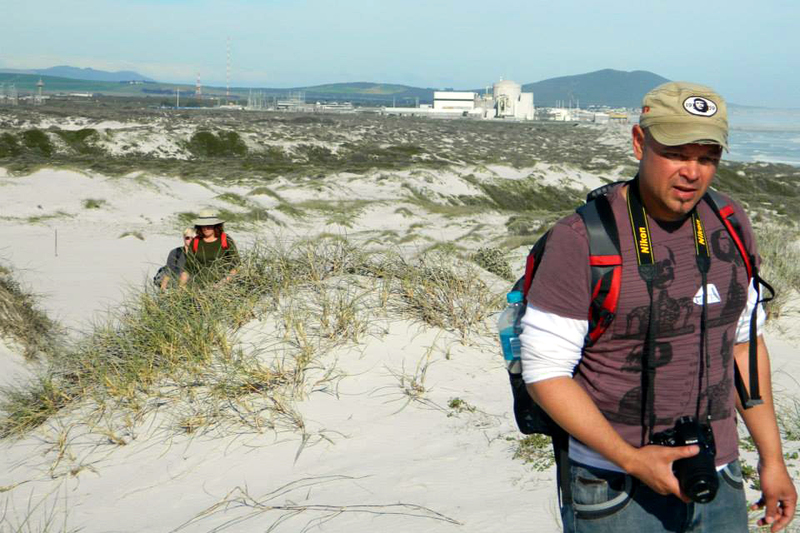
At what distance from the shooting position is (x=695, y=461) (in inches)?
71.2

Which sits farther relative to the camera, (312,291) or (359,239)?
(359,239)

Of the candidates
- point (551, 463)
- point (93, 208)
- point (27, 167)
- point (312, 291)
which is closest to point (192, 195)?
point (93, 208)

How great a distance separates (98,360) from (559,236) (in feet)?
14.2

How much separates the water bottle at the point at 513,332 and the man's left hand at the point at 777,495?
2.31 feet

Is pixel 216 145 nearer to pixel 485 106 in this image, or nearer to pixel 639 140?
pixel 639 140

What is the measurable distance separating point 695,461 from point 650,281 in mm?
415

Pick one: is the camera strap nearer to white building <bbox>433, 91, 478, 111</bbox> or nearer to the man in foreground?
the man in foreground

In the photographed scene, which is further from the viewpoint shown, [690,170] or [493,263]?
[493,263]

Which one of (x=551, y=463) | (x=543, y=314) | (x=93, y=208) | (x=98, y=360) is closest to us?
(x=543, y=314)

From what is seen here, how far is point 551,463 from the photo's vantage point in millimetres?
4141

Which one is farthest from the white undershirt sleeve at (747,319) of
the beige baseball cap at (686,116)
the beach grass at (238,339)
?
the beach grass at (238,339)

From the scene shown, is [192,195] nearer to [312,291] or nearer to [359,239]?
[359,239]

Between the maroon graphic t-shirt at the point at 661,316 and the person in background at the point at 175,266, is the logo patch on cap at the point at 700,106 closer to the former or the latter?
the maroon graphic t-shirt at the point at 661,316

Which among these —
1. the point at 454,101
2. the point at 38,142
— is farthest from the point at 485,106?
the point at 38,142
